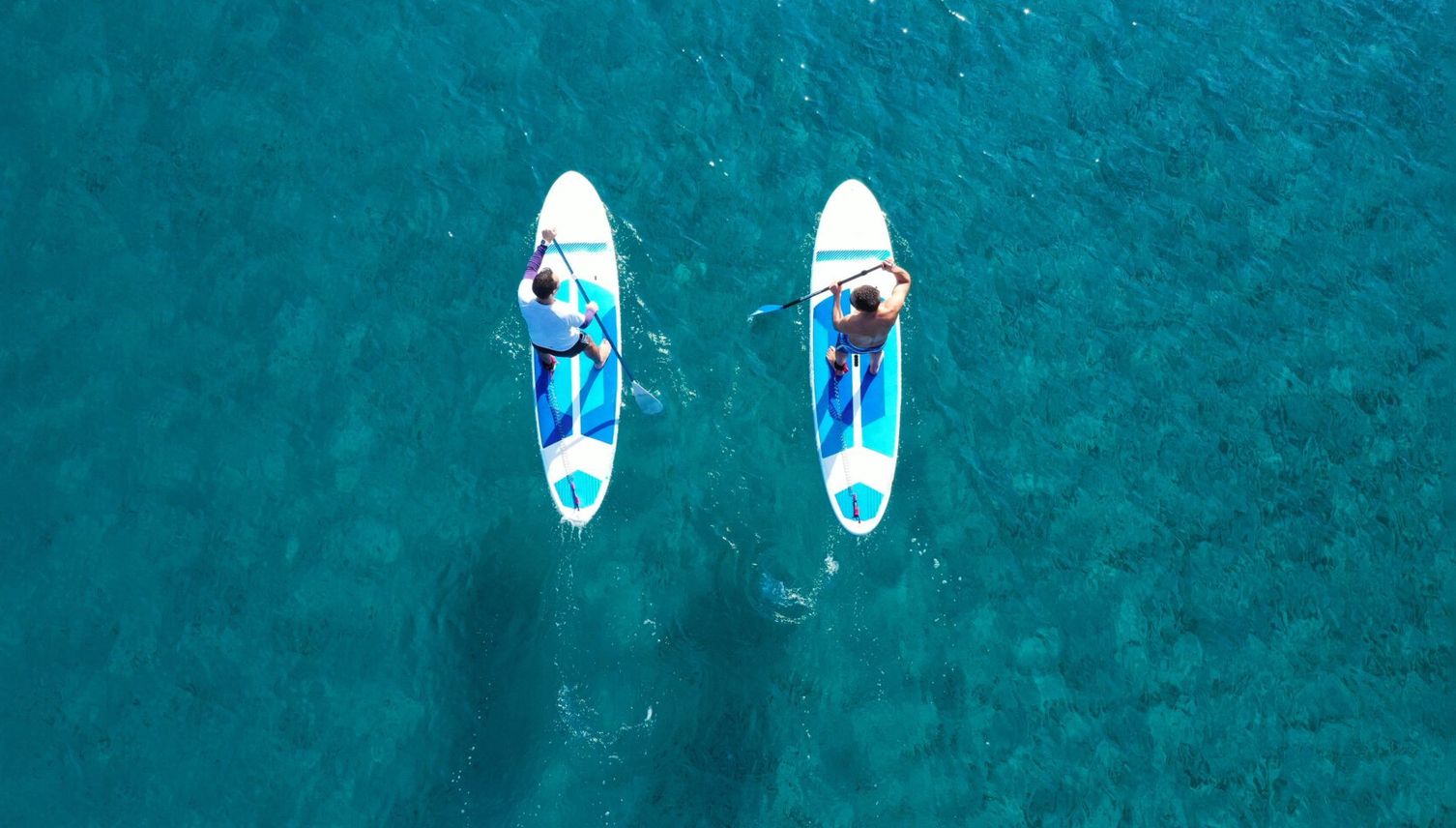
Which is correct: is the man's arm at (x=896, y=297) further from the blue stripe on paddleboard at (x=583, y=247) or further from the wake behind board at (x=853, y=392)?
the blue stripe on paddleboard at (x=583, y=247)

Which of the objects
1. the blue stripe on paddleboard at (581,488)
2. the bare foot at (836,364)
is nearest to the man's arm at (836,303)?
the bare foot at (836,364)

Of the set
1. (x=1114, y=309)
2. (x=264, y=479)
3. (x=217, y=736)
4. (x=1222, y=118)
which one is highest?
(x=1222, y=118)

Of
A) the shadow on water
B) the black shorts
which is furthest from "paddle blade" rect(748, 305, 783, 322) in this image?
the shadow on water

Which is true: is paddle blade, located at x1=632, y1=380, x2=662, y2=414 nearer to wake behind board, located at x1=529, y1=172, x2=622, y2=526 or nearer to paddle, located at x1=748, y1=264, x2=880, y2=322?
wake behind board, located at x1=529, y1=172, x2=622, y2=526

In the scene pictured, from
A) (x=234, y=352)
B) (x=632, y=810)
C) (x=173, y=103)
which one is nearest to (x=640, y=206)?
(x=234, y=352)

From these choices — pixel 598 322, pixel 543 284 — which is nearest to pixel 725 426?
pixel 598 322

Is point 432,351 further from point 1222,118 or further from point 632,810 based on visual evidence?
point 1222,118

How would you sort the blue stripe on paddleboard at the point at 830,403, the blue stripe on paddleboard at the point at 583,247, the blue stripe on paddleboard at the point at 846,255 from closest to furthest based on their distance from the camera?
the blue stripe on paddleboard at the point at 830,403 < the blue stripe on paddleboard at the point at 583,247 < the blue stripe on paddleboard at the point at 846,255
